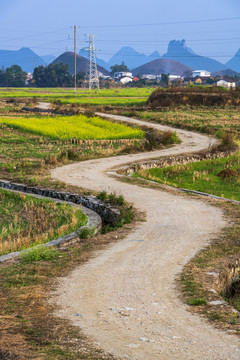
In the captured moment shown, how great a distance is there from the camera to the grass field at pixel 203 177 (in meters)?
20.8

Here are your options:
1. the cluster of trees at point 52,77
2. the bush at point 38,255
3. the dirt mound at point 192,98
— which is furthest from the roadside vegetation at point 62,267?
the cluster of trees at point 52,77

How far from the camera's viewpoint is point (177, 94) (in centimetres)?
6569

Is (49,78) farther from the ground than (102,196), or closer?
farther from the ground

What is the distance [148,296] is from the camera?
830cm

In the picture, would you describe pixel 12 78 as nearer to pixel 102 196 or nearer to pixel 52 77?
pixel 52 77

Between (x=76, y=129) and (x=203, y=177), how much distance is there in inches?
745

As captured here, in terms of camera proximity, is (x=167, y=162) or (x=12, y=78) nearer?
(x=167, y=162)

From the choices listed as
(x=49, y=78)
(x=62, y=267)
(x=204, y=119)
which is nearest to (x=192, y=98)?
A: (x=204, y=119)

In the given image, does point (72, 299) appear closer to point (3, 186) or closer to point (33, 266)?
point (33, 266)

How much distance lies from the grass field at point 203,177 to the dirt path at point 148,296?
5.43 m

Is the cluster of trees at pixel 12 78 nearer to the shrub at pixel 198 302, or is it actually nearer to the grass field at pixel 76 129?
the grass field at pixel 76 129

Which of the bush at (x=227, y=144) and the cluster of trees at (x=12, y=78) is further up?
the cluster of trees at (x=12, y=78)

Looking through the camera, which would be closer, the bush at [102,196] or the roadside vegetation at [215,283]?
the roadside vegetation at [215,283]

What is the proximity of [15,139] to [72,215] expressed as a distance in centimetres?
2161
